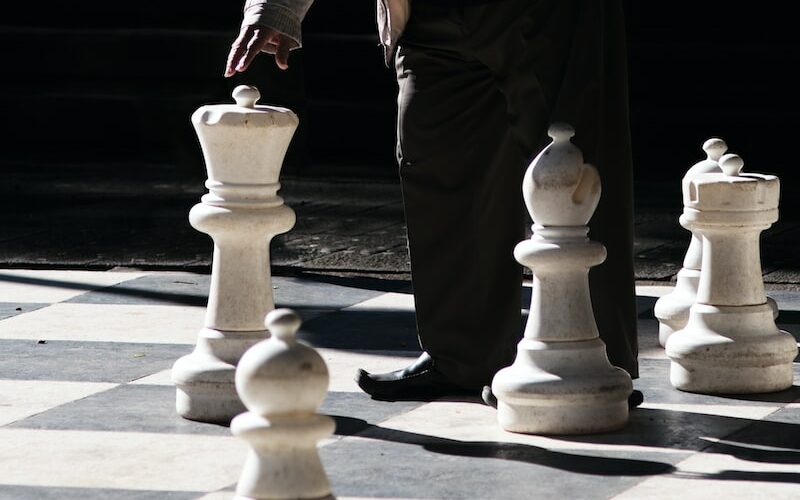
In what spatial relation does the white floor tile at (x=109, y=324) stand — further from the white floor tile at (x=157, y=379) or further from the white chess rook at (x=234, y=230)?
the white chess rook at (x=234, y=230)

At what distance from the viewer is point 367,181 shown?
8734 mm

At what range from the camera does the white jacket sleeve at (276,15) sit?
344 cm

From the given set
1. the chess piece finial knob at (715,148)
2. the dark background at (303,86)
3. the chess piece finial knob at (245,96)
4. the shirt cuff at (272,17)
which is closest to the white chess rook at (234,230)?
the chess piece finial knob at (245,96)

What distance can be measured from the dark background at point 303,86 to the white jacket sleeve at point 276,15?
17.2 ft

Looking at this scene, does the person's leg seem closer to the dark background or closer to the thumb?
the thumb

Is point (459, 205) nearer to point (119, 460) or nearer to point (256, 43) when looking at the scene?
point (256, 43)

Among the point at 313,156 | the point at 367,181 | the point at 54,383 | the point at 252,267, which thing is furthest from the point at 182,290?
the point at 313,156

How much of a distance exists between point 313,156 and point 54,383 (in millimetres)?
5650

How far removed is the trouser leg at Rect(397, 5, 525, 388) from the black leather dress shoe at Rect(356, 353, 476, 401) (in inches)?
0.9

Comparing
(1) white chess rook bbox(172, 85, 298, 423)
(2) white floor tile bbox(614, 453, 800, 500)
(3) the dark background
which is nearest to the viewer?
(2) white floor tile bbox(614, 453, 800, 500)

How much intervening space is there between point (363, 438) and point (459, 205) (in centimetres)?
71

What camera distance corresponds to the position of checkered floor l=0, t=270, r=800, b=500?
2850mm

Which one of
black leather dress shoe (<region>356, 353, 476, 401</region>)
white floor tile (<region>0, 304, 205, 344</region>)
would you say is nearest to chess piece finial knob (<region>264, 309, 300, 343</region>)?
black leather dress shoe (<region>356, 353, 476, 401</region>)

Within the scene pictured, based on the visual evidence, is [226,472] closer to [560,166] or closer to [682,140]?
[560,166]
